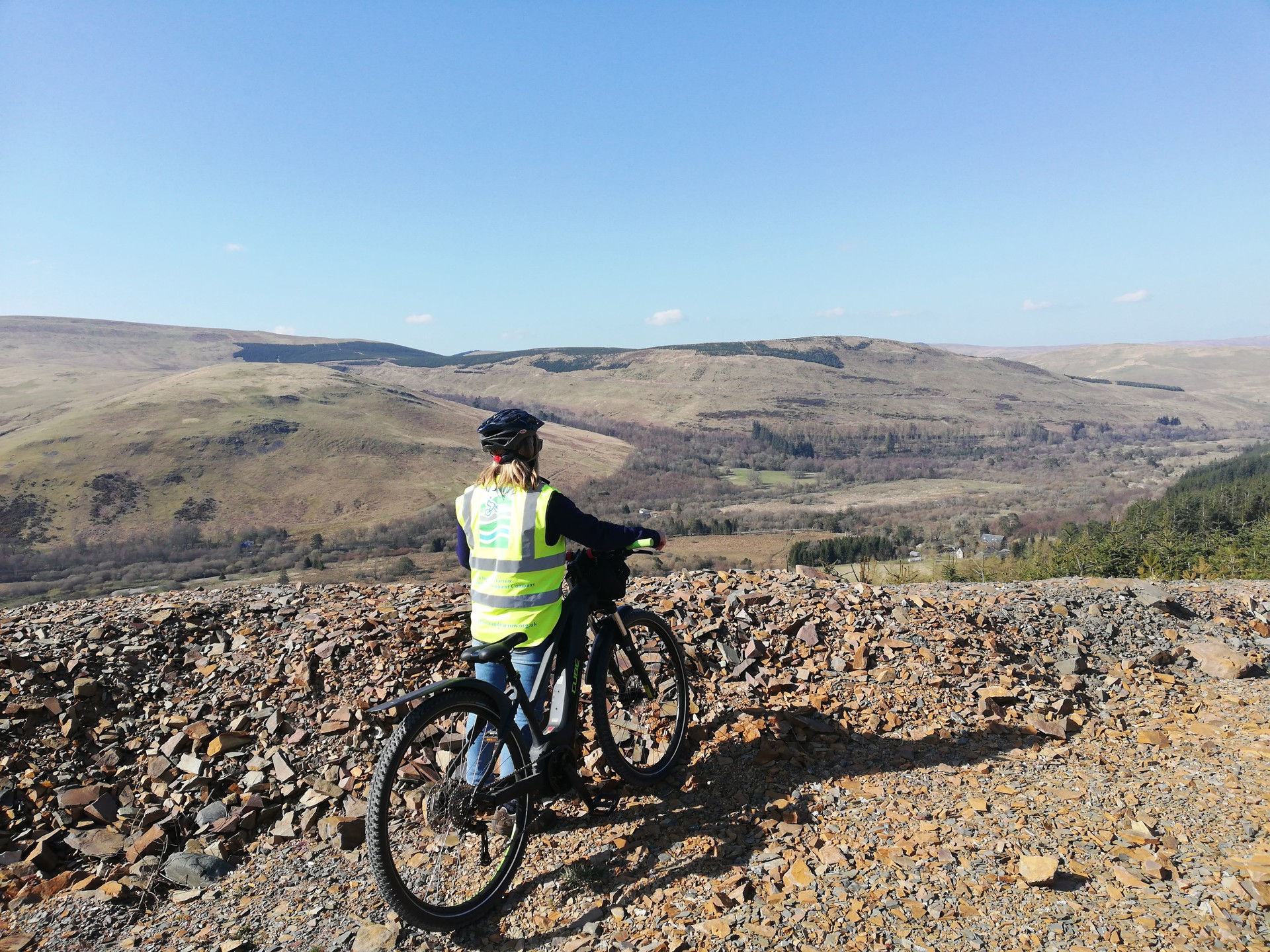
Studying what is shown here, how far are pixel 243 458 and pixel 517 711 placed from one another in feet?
393

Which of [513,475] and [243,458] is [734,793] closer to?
[513,475]

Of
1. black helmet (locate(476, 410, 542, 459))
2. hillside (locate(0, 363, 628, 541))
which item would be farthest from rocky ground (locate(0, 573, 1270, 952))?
hillside (locate(0, 363, 628, 541))

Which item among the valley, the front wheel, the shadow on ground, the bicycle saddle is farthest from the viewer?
the valley

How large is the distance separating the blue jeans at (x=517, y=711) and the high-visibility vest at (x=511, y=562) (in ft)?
0.55

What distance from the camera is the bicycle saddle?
366 cm

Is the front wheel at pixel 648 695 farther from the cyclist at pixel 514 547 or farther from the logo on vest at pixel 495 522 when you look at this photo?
the logo on vest at pixel 495 522

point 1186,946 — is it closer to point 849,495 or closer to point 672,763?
point 672,763

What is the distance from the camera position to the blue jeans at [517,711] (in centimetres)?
374

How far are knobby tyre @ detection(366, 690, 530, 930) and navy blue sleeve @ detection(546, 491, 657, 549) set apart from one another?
1.04 meters

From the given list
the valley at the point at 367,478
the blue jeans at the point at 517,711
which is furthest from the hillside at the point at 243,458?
the blue jeans at the point at 517,711

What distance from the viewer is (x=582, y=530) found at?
3963mm

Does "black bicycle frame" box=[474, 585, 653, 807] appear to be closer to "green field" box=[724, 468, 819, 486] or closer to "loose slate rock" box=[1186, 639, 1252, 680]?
"loose slate rock" box=[1186, 639, 1252, 680]

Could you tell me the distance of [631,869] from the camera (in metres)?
3.84

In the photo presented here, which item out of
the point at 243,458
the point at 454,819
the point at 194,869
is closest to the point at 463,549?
the point at 454,819
